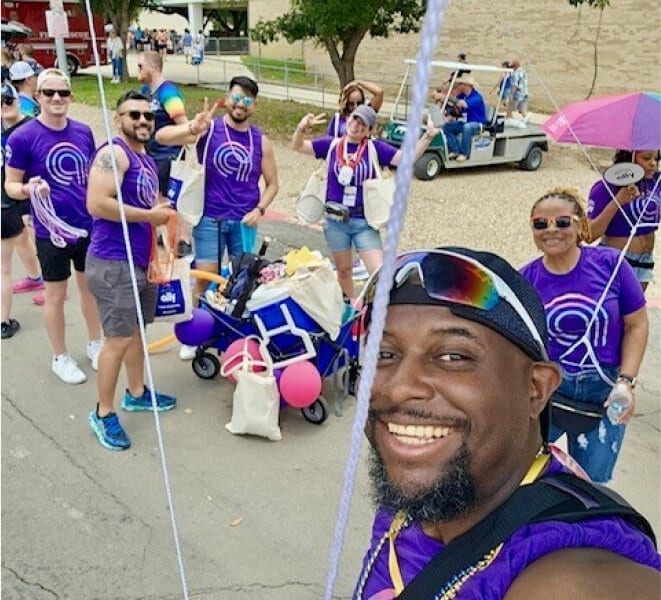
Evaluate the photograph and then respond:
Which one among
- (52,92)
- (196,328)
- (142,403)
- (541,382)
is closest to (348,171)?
(196,328)

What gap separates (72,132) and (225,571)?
2.73 meters

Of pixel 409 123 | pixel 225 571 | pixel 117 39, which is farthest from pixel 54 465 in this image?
pixel 117 39

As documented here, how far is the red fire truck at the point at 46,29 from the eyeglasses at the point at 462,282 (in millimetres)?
23986

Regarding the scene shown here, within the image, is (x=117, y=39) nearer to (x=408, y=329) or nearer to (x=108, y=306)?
(x=108, y=306)

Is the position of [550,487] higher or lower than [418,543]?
higher

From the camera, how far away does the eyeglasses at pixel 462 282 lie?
3.95 ft

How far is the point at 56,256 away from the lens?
421 cm

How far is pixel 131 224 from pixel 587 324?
2302mm

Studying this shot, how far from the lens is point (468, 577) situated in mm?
1093

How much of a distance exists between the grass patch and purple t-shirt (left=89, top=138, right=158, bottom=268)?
986 cm

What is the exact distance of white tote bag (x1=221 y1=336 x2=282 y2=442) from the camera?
148 inches

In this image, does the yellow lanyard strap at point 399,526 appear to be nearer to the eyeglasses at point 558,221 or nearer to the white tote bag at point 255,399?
the eyeglasses at point 558,221

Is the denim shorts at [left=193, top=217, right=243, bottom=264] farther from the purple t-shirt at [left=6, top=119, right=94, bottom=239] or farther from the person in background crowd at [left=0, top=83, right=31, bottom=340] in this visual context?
the person in background crowd at [left=0, top=83, right=31, bottom=340]

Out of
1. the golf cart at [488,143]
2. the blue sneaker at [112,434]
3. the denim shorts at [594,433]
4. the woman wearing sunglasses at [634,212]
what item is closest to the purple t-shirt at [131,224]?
the blue sneaker at [112,434]
